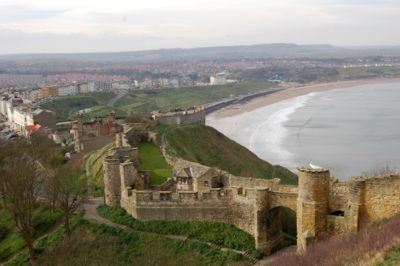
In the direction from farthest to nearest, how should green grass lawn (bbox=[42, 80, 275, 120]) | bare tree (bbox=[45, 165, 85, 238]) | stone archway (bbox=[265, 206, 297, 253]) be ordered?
green grass lawn (bbox=[42, 80, 275, 120]), bare tree (bbox=[45, 165, 85, 238]), stone archway (bbox=[265, 206, 297, 253])

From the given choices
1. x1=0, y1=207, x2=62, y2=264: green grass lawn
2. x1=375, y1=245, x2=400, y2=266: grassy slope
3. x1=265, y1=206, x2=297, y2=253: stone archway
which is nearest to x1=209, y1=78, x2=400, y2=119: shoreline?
x1=0, y1=207, x2=62, y2=264: green grass lawn

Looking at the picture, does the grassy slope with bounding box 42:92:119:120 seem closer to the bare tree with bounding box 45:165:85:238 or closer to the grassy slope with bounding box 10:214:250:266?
the bare tree with bounding box 45:165:85:238

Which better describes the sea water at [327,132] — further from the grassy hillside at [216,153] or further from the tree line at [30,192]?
the tree line at [30,192]

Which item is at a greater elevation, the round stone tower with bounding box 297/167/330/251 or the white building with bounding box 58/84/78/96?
the round stone tower with bounding box 297/167/330/251

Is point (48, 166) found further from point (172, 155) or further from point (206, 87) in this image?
point (206, 87)

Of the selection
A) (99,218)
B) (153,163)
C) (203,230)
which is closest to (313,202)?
(203,230)

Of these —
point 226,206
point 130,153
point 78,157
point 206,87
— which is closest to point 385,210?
point 226,206
